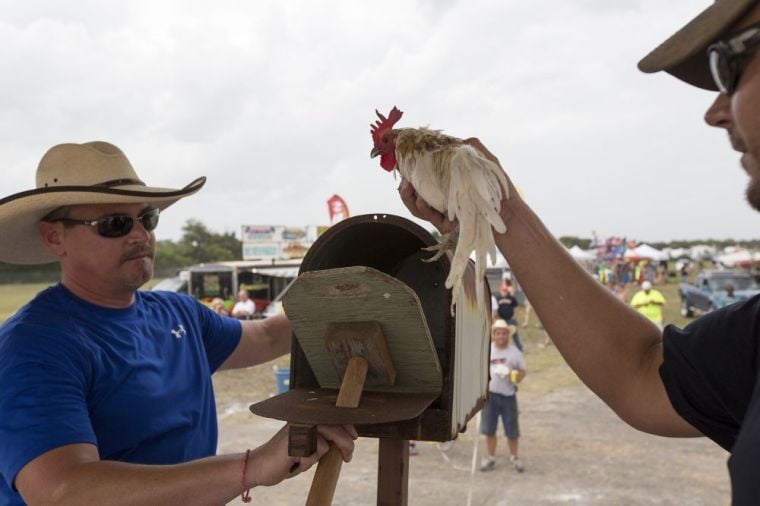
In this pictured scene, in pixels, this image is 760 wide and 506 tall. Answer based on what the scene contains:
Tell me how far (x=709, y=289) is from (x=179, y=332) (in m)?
22.1

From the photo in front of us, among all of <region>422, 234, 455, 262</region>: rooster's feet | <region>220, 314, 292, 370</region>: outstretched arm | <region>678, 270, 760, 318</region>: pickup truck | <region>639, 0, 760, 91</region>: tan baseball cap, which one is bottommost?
<region>678, 270, 760, 318</region>: pickup truck

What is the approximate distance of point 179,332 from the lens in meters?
2.37

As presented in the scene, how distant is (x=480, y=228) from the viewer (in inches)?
57.6

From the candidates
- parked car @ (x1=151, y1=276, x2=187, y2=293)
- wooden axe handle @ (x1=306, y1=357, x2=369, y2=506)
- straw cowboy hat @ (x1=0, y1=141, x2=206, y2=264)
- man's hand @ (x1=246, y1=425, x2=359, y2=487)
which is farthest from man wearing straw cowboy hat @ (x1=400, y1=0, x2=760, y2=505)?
parked car @ (x1=151, y1=276, x2=187, y2=293)

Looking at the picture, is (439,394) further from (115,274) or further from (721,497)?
(721,497)

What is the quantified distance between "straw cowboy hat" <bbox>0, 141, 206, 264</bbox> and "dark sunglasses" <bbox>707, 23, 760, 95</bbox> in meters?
1.88

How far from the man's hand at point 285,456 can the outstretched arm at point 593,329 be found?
57cm

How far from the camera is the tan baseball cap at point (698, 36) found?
3.44ft

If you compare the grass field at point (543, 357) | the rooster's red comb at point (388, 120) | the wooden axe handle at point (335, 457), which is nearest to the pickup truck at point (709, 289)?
the grass field at point (543, 357)

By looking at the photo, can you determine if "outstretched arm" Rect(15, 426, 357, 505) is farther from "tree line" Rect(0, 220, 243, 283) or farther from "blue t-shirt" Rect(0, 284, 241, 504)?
"tree line" Rect(0, 220, 243, 283)

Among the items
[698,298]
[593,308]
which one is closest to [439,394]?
[593,308]

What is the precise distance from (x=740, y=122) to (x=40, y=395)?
5.96 feet

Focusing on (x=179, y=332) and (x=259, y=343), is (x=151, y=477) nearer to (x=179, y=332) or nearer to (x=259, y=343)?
(x=179, y=332)

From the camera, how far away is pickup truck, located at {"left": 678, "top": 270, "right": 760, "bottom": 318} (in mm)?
20198
